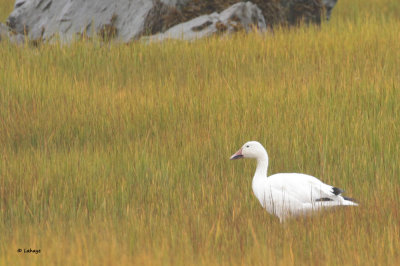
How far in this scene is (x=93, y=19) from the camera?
1112 centimetres

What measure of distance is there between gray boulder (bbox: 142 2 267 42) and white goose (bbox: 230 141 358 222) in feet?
19.4

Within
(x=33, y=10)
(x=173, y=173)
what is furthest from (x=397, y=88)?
(x=33, y=10)

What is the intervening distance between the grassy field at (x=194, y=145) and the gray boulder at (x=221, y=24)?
0.83 m

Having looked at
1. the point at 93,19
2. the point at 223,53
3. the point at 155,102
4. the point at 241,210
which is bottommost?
the point at 241,210

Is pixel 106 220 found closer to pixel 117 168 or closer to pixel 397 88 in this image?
pixel 117 168

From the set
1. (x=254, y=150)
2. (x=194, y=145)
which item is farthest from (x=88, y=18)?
(x=254, y=150)

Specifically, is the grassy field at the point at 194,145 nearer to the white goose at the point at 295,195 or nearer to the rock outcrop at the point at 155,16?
the white goose at the point at 295,195

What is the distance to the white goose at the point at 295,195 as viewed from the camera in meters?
4.27

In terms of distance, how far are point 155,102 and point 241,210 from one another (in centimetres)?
277

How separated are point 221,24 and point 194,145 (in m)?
5.02

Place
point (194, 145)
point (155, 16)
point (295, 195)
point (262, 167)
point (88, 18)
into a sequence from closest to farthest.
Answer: point (295, 195)
point (262, 167)
point (194, 145)
point (155, 16)
point (88, 18)

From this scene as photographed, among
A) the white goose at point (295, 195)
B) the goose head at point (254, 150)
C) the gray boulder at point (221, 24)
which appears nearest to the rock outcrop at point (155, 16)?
the gray boulder at point (221, 24)

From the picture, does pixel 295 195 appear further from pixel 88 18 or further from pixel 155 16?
pixel 88 18

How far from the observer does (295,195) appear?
172 inches
